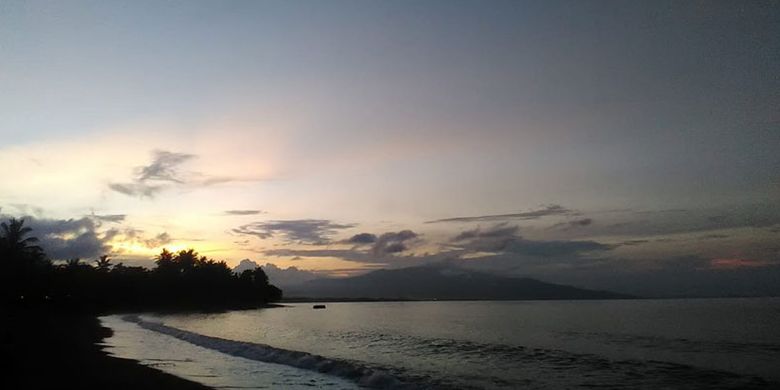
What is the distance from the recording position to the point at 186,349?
28328mm

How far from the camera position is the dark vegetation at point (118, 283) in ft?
226

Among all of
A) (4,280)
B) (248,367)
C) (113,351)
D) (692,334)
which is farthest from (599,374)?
(4,280)

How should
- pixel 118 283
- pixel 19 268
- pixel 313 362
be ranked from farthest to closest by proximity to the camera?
pixel 118 283
pixel 19 268
pixel 313 362

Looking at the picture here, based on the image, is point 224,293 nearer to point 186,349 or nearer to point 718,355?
point 186,349

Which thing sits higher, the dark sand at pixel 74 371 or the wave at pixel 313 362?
the dark sand at pixel 74 371

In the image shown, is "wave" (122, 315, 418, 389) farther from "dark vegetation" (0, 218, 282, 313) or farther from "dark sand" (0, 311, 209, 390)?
"dark vegetation" (0, 218, 282, 313)

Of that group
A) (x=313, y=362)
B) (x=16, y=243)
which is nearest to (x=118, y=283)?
(x=16, y=243)

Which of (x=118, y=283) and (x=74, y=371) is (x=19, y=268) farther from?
(x=74, y=371)

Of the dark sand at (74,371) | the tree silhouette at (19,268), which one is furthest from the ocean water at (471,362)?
the tree silhouette at (19,268)

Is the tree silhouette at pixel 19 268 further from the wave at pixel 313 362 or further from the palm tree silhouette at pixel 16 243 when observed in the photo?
the wave at pixel 313 362

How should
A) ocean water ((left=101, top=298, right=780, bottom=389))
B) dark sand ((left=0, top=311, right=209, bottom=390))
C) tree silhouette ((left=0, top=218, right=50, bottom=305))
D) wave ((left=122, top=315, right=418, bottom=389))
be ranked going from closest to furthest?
dark sand ((left=0, top=311, right=209, bottom=390)) < wave ((left=122, top=315, right=418, bottom=389)) < ocean water ((left=101, top=298, right=780, bottom=389)) < tree silhouette ((left=0, top=218, right=50, bottom=305))

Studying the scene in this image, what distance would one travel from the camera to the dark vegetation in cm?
6875

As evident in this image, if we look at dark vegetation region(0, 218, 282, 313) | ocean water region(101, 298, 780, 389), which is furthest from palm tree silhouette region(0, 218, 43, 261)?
ocean water region(101, 298, 780, 389)

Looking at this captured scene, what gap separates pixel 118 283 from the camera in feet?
343
